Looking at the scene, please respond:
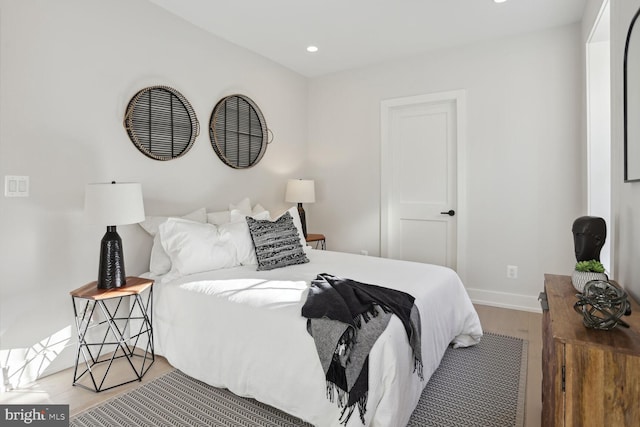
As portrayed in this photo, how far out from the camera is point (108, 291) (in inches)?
89.4

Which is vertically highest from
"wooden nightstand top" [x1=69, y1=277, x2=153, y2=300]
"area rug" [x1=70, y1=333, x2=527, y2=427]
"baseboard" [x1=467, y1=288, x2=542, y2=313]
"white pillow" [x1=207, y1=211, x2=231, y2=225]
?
"white pillow" [x1=207, y1=211, x2=231, y2=225]

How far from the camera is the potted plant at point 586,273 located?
5.33 ft

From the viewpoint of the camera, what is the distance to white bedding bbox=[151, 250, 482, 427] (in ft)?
5.68

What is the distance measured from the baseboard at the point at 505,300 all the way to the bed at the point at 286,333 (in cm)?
111

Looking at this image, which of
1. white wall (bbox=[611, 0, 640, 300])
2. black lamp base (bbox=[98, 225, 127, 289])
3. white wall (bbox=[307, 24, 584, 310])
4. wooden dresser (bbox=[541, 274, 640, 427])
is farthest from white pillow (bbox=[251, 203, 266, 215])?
wooden dresser (bbox=[541, 274, 640, 427])

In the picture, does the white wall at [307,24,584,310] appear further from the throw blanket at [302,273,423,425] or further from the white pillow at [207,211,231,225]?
the throw blanket at [302,273,423,425]

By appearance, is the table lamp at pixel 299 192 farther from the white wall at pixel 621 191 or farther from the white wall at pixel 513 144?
the white wall at pixel 621 191

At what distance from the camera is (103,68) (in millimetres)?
2648

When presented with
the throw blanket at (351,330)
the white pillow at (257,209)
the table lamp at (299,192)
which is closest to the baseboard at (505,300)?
the table lamp at (299,192)

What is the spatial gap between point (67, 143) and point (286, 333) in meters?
1.91

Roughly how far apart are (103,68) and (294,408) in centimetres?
254

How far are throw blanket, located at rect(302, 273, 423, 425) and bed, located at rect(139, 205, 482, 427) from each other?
0.05m

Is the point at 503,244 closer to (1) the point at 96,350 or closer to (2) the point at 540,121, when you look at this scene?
(2) the point at 540,121

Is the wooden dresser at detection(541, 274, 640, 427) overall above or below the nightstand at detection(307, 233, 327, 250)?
below
